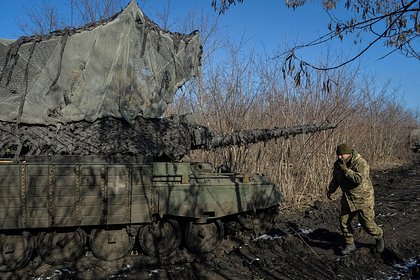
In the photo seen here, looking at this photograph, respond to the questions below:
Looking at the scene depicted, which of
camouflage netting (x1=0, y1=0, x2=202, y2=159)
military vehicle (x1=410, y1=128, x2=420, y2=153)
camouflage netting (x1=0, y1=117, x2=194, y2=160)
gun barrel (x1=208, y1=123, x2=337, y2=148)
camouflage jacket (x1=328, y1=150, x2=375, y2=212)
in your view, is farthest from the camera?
military vehicle (x1=410, y1=128, x2=420, y2=153)

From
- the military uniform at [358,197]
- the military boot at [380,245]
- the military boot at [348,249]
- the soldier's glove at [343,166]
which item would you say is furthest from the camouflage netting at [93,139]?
the military boot at [380,245]

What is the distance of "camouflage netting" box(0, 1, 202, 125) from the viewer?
6758 millimetres

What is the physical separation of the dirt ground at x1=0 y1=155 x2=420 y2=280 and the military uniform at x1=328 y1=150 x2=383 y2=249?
15.3 inches

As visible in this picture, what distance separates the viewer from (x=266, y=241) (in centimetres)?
760

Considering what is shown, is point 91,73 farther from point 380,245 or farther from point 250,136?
point 380,245

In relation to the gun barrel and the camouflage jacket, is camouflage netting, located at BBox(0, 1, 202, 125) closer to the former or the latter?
the gun barrel

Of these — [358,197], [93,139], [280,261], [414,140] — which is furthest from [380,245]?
[414,140]

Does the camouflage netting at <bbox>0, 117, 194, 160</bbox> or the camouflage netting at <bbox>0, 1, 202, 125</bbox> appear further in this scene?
the camouflage netting at <bbox>0, 1, 202, 125</bbox>

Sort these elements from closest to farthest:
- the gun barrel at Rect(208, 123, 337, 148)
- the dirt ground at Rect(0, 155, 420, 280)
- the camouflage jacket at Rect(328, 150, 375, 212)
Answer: the dirt ground at Rect(0, 155, 420, 280) → the camouflage jacket at Rect(328, 150, 375, 212) → the gun barrel at Rect(208, 123, 337, 148)

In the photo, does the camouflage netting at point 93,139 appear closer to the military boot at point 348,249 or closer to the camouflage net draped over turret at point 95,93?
the camouflage net draped over turret at point 95,93

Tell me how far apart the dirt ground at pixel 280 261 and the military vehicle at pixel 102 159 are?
1.07ft

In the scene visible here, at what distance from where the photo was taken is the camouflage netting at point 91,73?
6758mm

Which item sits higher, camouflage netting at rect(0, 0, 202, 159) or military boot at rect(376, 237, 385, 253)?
camouflage netting at rect(0, 0, 202, 159)

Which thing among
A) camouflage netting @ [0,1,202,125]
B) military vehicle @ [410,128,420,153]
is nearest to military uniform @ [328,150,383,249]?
camouflage netting @ [0,1,202,125]
